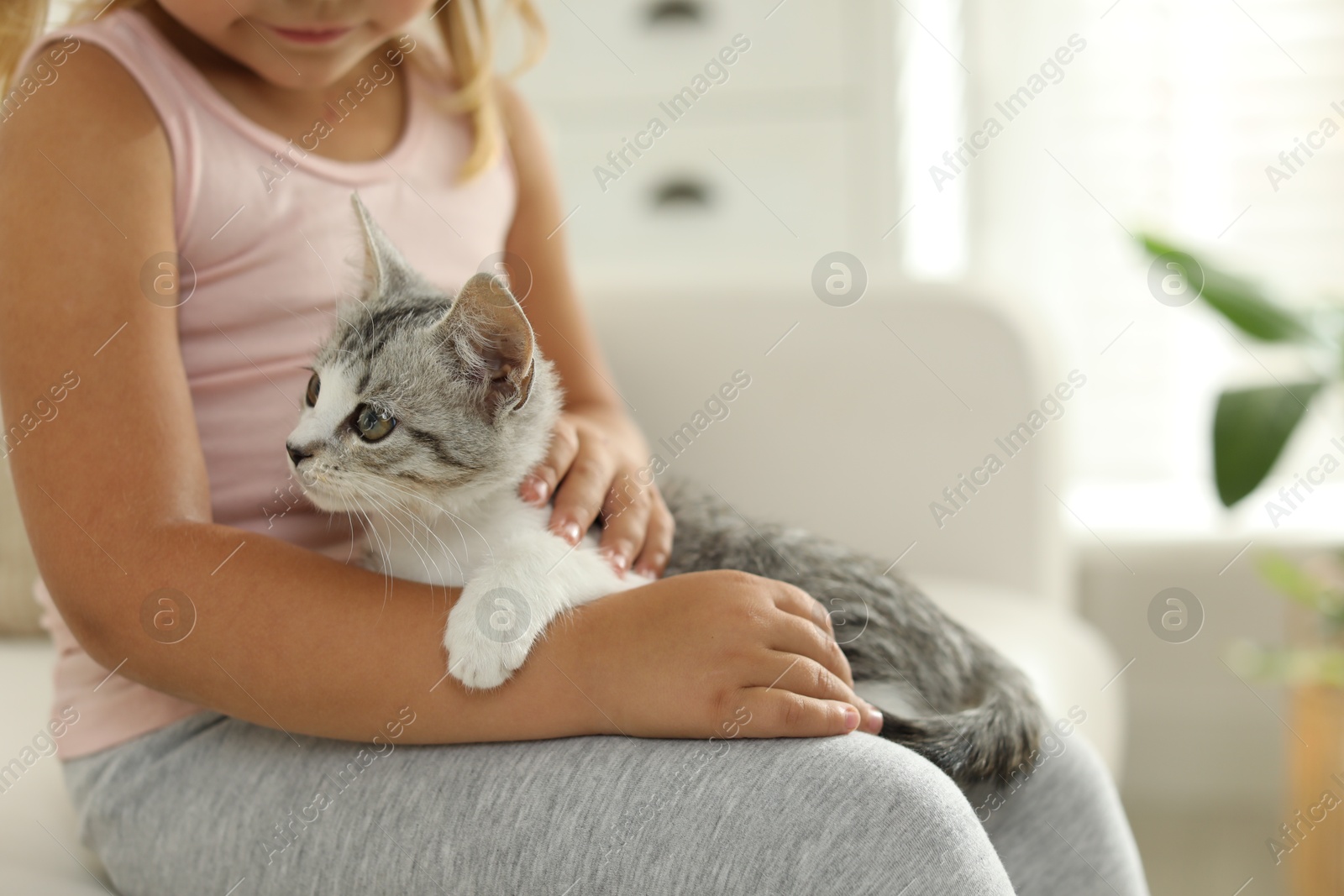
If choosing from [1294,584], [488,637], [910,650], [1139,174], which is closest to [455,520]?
[488,637]

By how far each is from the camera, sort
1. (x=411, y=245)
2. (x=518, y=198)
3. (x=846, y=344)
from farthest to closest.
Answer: (x=846, y=344) < (x=518, y=198) < (x=411, y=245)

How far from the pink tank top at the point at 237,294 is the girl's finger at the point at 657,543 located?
26 cm

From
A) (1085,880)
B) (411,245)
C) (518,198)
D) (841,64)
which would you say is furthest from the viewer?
(841,64)

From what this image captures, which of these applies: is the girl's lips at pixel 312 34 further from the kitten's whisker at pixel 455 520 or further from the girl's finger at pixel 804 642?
the girl's finger at pixel 804 642

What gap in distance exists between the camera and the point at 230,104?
96 cm

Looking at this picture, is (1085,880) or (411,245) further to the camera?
(411,245)

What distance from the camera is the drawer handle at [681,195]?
2.35 meters

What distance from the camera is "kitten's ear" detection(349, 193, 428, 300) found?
866 millimetres

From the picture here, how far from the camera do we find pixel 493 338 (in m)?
0.77

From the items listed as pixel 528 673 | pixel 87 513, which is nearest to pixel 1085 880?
pixel 528 673

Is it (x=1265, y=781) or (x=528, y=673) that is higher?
(x=528, y=673)

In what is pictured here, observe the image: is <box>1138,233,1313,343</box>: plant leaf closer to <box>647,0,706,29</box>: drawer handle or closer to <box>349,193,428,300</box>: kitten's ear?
<box>647,0,706,29</box>: drawer handle

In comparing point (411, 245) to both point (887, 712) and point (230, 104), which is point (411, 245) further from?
point (887, 712)

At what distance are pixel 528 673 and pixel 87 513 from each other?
1.06ft
